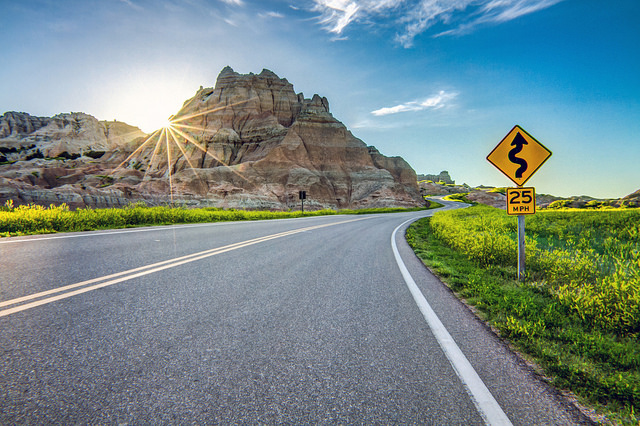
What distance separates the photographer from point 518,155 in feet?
18.3

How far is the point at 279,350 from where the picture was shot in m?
2.55

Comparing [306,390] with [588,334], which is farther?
[588,334]

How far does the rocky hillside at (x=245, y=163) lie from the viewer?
188ft

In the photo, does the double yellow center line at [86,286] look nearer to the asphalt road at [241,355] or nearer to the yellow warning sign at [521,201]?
the asphalt road at [241,355]

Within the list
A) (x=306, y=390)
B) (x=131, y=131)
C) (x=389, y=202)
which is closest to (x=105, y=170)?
(x=389, y=202)

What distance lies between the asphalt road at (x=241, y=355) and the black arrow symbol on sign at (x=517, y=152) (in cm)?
289

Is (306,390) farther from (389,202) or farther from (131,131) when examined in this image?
(131,131)

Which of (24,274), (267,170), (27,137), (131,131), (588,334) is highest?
(131,131)

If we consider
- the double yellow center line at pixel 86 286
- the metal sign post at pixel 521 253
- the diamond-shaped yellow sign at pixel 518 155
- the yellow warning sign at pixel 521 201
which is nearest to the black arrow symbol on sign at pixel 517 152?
the diamond-shaped yellow sign at pixel 518 155

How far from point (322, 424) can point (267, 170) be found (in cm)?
6294

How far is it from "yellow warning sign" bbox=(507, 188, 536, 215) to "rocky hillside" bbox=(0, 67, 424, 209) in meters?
48.9

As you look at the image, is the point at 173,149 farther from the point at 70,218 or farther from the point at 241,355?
the point at 241,355

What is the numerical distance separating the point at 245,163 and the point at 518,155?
2423 inches

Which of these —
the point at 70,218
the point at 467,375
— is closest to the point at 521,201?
the point at 467,375
